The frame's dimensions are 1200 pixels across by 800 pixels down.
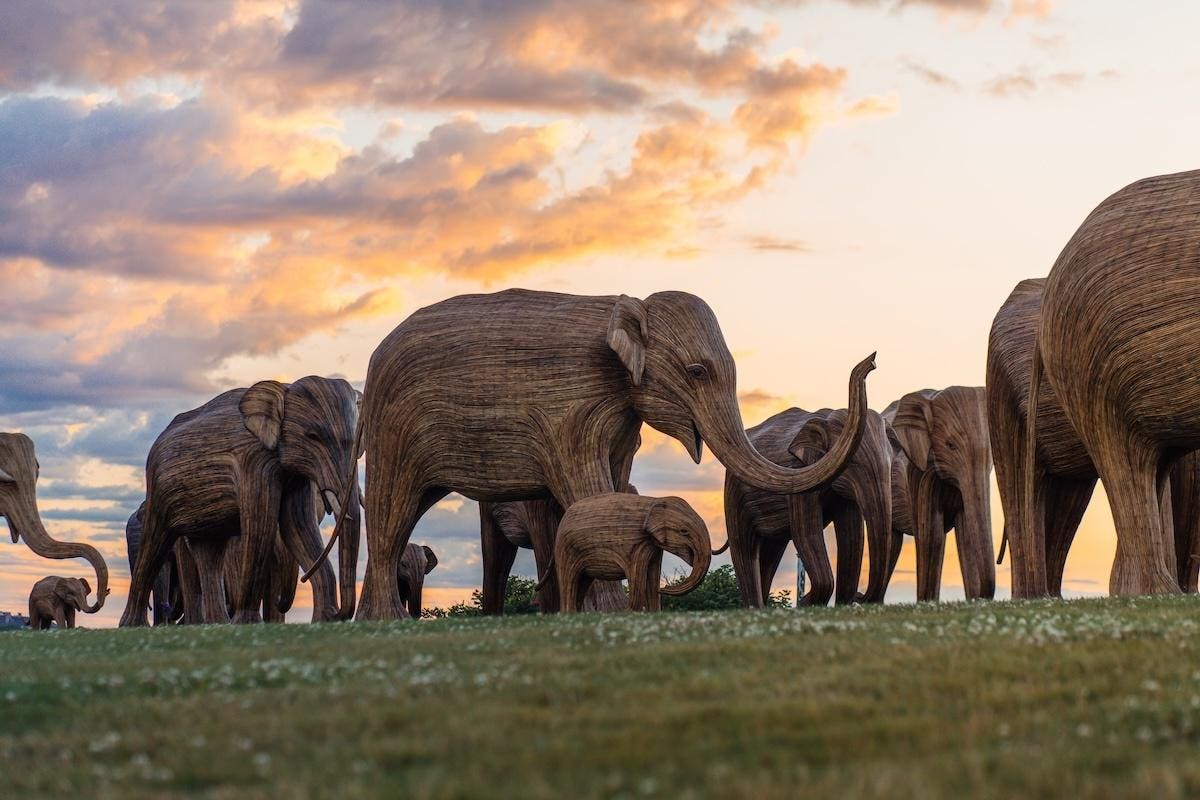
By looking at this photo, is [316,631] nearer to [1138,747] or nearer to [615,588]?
[615,588]

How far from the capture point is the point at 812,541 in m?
24.9

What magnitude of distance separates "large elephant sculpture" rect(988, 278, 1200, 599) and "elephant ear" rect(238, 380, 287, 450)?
10411 mm

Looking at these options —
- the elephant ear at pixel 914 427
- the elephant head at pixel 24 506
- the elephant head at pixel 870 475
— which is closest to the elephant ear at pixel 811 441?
the elephant head at pixel 870 475

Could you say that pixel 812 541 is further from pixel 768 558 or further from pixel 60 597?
pixel 60 597

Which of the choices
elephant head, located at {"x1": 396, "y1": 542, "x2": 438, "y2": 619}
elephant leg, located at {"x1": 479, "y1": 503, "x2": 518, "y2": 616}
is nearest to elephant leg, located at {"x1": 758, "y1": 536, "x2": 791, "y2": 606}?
elephant leg, located at {"x1": 479, "y1": 503, "x2": 518, "y2": 616}

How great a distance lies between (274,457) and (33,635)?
7.04m

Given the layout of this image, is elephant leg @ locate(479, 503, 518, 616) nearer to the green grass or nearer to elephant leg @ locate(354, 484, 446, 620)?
elephant leg @ locate(354, 484, 446, 620)

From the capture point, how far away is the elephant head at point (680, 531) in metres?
17.1

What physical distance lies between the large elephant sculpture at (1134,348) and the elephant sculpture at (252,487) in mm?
10419

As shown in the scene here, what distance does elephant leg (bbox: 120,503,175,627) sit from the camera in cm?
2652

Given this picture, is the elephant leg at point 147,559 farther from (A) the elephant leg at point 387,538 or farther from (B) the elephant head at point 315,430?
(A) the elephant leg at point 387,538

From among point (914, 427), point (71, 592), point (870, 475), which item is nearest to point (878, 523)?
point (870, 475)

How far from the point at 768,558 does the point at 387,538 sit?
977 cm

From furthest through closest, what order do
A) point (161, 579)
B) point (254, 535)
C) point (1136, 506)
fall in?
point (161, 579) < point (254, 535) < point (1136, 506)
